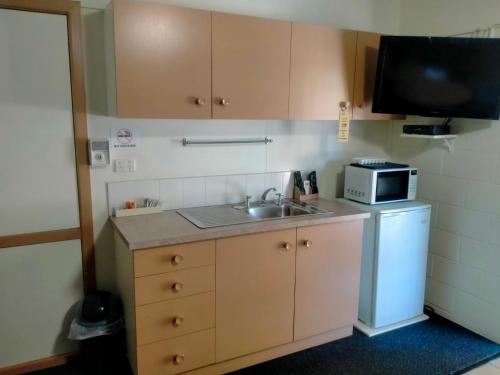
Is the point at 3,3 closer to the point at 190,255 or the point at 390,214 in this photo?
the point at 190,255

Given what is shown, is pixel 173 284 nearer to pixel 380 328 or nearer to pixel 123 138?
pixel 123 138

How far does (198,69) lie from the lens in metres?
2.23

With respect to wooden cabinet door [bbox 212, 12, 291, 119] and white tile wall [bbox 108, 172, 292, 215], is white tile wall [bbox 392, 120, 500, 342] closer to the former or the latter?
white tile wall [bbox 108, 172, 292, 215]

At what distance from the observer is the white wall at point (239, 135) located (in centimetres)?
235

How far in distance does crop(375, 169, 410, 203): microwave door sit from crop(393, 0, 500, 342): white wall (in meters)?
0.28

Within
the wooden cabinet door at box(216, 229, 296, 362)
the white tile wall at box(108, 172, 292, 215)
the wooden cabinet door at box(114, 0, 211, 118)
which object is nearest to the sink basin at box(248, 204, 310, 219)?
the white tile wall at box(108, 172, 292, 215)

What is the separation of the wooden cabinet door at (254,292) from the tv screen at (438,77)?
3.88 feet

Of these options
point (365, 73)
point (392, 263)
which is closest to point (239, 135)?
point (365, 73)

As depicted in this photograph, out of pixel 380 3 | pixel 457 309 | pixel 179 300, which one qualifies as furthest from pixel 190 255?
pixel 380 3

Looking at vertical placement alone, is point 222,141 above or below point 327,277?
above

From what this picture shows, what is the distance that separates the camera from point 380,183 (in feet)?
9.43

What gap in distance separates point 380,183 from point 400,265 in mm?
576

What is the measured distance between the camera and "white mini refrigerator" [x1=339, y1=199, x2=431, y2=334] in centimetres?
275

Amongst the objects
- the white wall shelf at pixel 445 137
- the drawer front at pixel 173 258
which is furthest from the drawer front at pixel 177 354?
the white wall shelf at pixel 445 137
